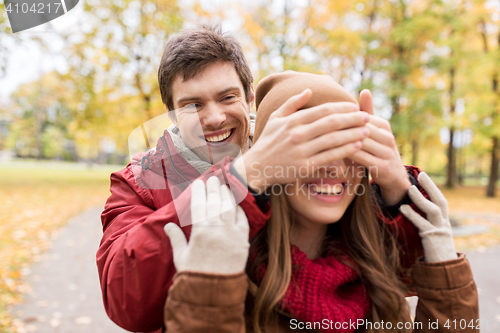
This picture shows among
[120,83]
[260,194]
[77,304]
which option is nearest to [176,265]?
[260,194]

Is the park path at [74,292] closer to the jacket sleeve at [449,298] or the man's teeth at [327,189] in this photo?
the jacket sleeve at [449,298]

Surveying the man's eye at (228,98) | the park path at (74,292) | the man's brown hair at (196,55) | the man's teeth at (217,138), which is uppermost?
the man's brown hair at (196,55)

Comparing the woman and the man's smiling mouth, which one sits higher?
the man's smiling mouth

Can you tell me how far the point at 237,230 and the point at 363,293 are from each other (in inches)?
32.5

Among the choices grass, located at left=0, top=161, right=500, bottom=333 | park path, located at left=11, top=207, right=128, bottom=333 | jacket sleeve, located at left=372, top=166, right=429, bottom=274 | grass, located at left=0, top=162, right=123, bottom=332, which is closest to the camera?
jacket sleeve, located at left=372, top=166, right=429, bottom=274

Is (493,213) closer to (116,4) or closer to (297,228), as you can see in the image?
(297,228)

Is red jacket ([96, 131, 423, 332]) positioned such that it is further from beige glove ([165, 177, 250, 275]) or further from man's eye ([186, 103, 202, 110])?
man's eye ([186, 103, 202, 110])

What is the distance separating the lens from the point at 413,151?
21609 mm

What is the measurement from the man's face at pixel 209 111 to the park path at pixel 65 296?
136 inches

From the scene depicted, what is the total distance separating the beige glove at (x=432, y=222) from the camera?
4.58ft

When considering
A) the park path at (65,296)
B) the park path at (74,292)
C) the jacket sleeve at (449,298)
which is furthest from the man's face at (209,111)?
the park path at (65,296)

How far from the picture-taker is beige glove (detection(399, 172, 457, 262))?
1.40 m

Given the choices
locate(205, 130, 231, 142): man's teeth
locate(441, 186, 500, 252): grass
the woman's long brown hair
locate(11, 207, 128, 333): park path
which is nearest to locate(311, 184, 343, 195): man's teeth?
the woman's long brown hair

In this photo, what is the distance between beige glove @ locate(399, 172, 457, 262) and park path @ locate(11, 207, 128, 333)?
400cm
